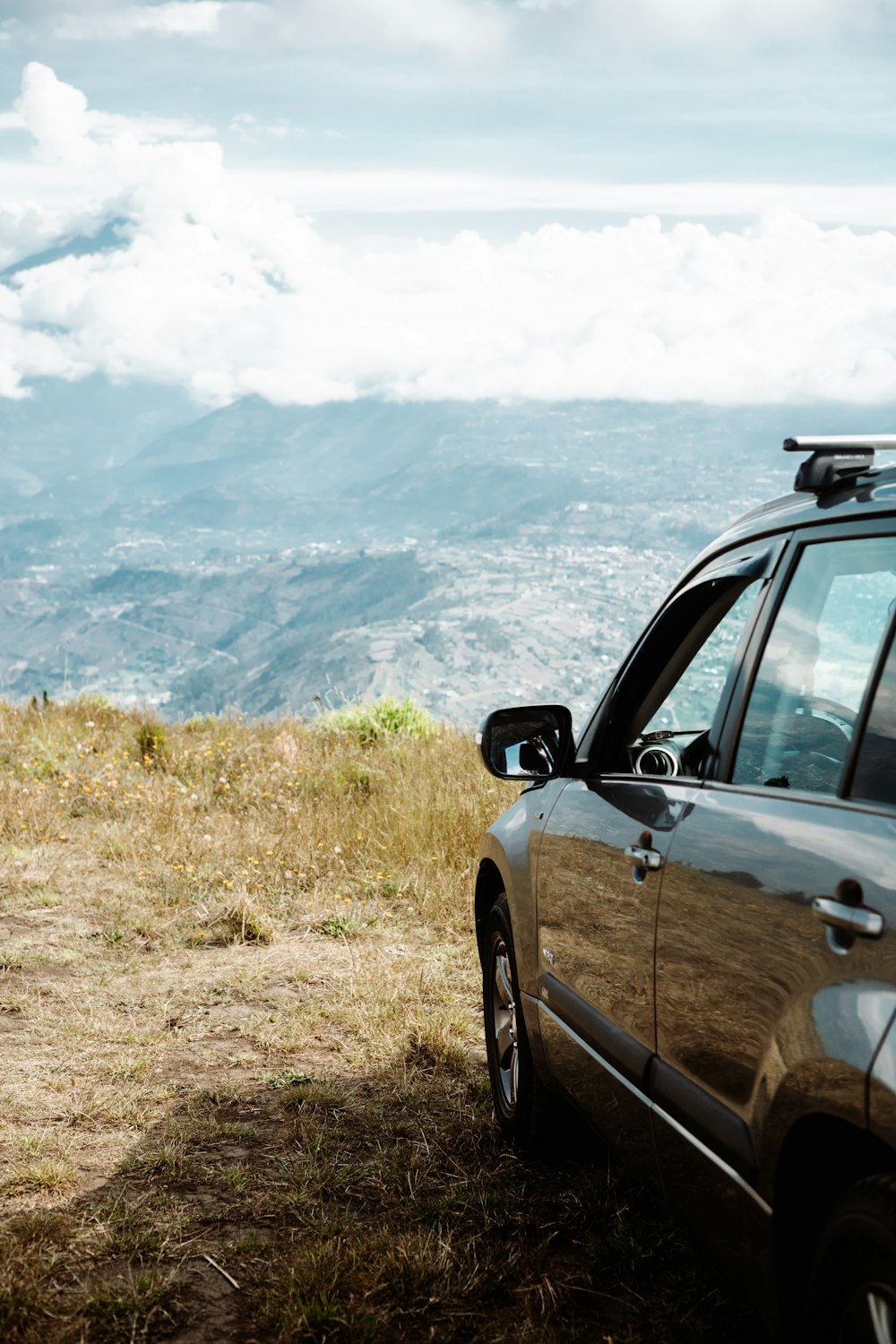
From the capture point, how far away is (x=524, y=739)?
3.76 meters

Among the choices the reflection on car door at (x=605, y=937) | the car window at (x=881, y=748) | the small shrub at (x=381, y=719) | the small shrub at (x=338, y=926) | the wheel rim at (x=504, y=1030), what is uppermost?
the car window at (x=881, y=748)

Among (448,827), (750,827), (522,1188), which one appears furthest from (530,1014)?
(448,827)

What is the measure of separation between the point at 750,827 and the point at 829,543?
0.60 metres

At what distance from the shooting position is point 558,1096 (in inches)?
151

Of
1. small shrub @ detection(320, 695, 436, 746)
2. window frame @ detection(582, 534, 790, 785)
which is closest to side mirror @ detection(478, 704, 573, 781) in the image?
window frame @ detection(582, 534, 790, 785)

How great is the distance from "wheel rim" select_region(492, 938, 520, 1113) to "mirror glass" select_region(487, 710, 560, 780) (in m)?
0.82

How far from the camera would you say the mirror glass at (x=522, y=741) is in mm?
3668

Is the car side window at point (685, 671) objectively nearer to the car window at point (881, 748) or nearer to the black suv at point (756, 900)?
the black suv at point (756, 900)

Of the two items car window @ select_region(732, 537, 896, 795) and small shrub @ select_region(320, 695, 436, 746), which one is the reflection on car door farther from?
small shrub @ select_region(320, 695, 436, 746)

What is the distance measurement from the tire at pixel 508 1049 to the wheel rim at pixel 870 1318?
2.14 metres

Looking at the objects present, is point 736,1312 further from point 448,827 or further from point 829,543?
point 448,827

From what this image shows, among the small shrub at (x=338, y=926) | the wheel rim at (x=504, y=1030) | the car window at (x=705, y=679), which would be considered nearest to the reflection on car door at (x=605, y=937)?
the car window at (x=705, y=679)

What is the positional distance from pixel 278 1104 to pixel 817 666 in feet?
10.4

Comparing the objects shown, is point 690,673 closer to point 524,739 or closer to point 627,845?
point 524,739
